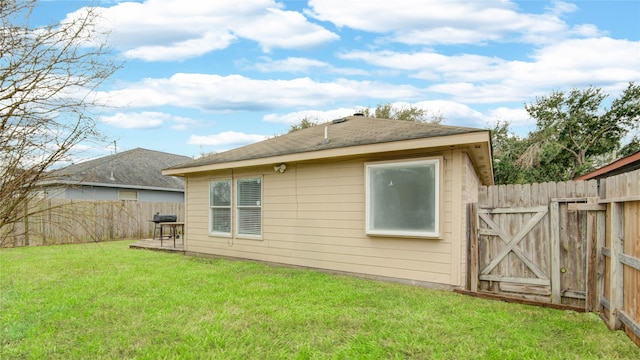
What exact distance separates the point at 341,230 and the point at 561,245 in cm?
339

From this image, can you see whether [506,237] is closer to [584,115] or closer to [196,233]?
[196,233]

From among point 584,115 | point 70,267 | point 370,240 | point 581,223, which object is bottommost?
point 70,267

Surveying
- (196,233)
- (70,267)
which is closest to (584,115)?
(196,233)

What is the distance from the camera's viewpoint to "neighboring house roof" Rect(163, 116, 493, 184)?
218 inches

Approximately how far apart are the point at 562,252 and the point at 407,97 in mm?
23325

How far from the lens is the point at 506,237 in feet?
17.6

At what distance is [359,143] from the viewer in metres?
6.34

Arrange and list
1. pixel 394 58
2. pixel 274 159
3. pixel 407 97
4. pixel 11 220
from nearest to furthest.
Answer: pixel 11 220
pixel 274 159
pixel 394 58
pixel 407 97

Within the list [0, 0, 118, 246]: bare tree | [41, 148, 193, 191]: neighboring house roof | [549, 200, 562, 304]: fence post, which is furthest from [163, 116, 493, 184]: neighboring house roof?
[41, 148, 193, 191]: neighboring house roof

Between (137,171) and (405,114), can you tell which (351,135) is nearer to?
(137,171)

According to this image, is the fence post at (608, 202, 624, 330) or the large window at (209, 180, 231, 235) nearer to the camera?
the fence post at (608, 202, 624, 330)

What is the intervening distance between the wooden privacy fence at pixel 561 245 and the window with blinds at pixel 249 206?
445cm

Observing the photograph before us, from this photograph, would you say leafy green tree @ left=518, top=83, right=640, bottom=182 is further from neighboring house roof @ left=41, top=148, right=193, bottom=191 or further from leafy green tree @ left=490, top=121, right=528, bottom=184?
neighboring house roof @ left=41, top=148, right=193, bottom=191

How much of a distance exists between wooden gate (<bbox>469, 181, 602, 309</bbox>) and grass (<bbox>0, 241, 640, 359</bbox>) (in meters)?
0.45
